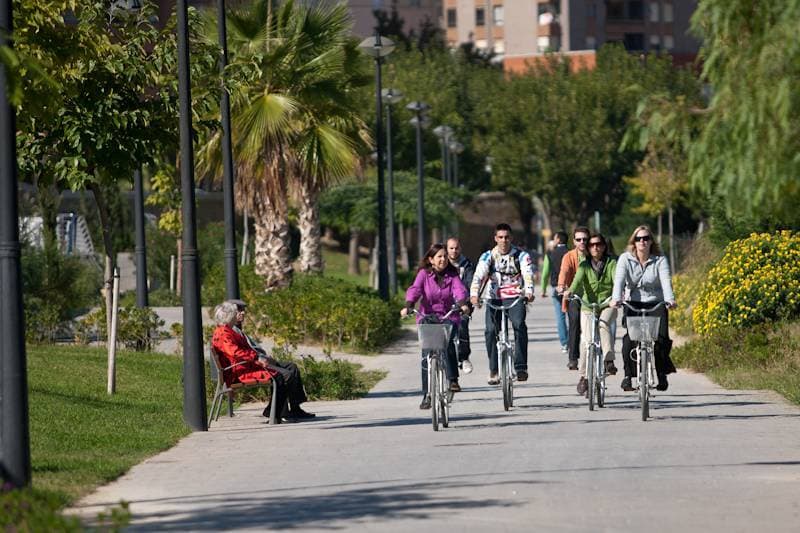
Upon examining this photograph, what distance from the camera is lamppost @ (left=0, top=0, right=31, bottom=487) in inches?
435

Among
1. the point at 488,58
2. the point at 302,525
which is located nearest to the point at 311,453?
the point at 302,525

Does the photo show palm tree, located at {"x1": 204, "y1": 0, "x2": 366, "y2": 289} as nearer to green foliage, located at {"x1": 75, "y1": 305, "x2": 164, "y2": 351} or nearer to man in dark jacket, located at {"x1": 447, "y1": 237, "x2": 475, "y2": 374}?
green foliage, located at {"x1": 75, "y1": 305, "x2": 164, "y2": 351}

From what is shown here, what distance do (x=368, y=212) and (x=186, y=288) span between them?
4758 cm

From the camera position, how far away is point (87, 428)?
15.7 meters

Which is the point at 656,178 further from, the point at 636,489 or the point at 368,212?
the point at 636,489

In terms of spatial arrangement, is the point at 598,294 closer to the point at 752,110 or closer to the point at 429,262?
the point at 429,262

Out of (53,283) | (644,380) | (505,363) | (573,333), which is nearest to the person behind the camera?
(644,380)

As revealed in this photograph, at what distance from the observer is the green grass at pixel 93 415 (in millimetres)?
12680

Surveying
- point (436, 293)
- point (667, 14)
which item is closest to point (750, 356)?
point (436, 293)

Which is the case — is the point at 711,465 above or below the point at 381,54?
below

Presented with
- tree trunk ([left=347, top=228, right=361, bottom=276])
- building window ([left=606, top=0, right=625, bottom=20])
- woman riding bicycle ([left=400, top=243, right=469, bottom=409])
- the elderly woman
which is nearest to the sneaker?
woman riding bicycle ([left=400, top=243, right=469, bottom=409])

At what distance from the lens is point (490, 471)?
40.7 feet

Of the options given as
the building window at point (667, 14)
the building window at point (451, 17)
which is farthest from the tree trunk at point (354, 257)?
the building window at point (667, 14)

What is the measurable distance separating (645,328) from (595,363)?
1145 millimetres
